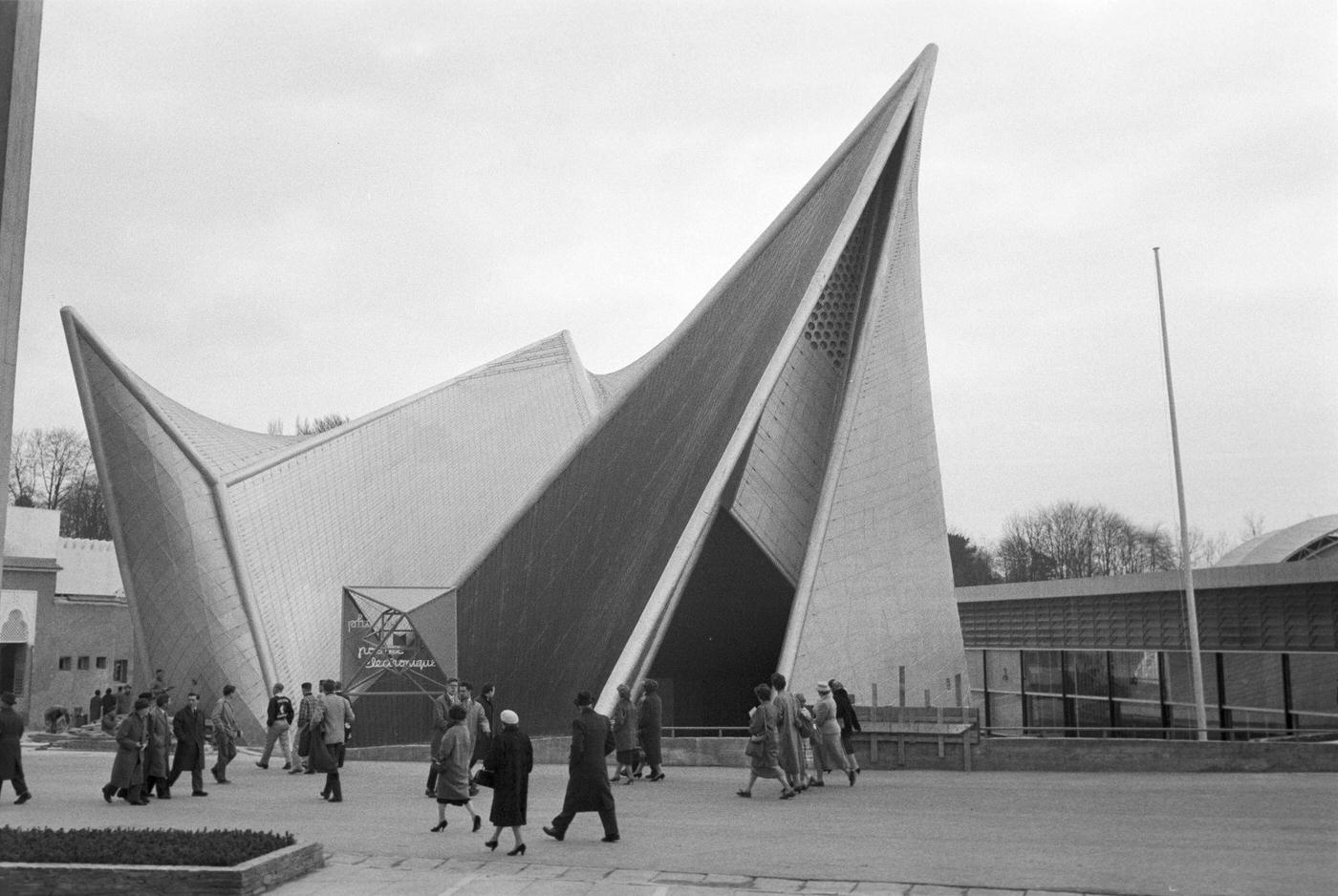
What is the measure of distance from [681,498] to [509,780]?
39.2 feet

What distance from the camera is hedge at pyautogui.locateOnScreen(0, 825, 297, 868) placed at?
6.74 meters

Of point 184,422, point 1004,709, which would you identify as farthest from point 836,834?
point 1004,709

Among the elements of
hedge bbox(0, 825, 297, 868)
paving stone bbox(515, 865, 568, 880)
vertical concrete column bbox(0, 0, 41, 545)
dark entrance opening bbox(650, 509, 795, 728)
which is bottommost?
paving stone bbox(515, 865, 568, 880)

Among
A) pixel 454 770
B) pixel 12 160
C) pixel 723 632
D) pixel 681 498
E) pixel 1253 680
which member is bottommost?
pixel 1253 680

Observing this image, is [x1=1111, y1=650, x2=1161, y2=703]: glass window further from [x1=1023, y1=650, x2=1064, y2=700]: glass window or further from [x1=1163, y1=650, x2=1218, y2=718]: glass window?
[x1=1023, y1=650, x2=1064, y2=700]: glass window

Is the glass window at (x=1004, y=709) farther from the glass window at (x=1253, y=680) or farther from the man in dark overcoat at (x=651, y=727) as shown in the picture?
the man in dark overcoat at (x=651, y=727)

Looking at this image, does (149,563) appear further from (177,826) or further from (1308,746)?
(1308,746)

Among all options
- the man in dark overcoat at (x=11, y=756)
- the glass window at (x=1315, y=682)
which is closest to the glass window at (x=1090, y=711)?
the glass window at (x=1315, y=682)

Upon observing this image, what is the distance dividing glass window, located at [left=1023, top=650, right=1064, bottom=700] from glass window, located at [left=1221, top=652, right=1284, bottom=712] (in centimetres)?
1335

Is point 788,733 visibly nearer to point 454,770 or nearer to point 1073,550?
Result: point 454,770

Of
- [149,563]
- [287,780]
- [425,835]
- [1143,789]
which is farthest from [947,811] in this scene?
[149,563]

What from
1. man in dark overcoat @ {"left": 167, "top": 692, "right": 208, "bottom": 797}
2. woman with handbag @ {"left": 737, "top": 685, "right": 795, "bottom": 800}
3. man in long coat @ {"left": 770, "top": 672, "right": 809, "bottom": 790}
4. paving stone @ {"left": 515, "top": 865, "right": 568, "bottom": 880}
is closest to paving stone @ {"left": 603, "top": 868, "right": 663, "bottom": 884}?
paving stone @ {"left": 515, "top": 865, "right": 568, "bottom": 880}

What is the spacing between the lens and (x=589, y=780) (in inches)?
332

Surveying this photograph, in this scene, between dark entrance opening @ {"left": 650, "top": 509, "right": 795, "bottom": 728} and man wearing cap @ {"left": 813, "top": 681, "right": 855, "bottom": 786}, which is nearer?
man wearing cap @ {"left": 813, "top": 681, "right": 855, "bottom": 786}
